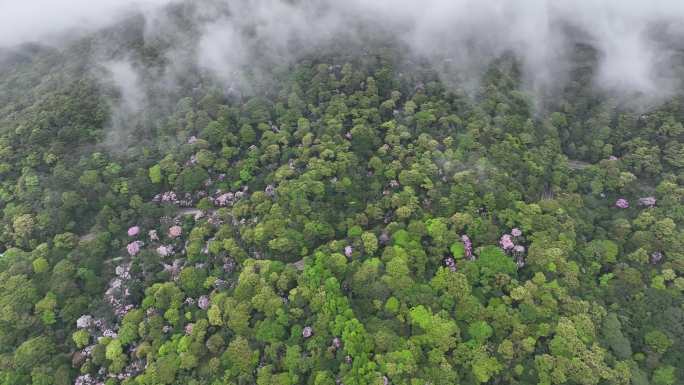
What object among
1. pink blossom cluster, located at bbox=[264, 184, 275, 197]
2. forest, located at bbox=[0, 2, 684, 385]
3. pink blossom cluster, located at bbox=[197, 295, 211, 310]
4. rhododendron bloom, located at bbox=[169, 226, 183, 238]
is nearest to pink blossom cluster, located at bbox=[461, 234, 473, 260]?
forest, located at bbox=[0, 2, 684, 385]

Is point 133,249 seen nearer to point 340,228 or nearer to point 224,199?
point 224,199

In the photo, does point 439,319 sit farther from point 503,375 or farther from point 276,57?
point 276,57

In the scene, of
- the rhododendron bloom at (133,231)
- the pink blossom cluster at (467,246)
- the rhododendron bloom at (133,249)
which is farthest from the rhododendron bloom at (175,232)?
the pink blossom cluster at (467,246)

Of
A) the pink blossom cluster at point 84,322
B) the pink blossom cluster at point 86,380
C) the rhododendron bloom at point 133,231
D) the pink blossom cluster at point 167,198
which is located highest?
the pink blossom cluster at point 167,198

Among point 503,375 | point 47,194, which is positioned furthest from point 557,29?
point 47,194

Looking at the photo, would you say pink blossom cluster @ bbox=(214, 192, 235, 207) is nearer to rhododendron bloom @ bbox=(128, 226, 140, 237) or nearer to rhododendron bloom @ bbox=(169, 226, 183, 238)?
rhododendron bloom @ bbox=(169, 226, 183, 238)

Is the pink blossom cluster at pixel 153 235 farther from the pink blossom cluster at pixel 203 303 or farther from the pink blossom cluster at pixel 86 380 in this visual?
the pink blossom cluster at pixel 86 380
